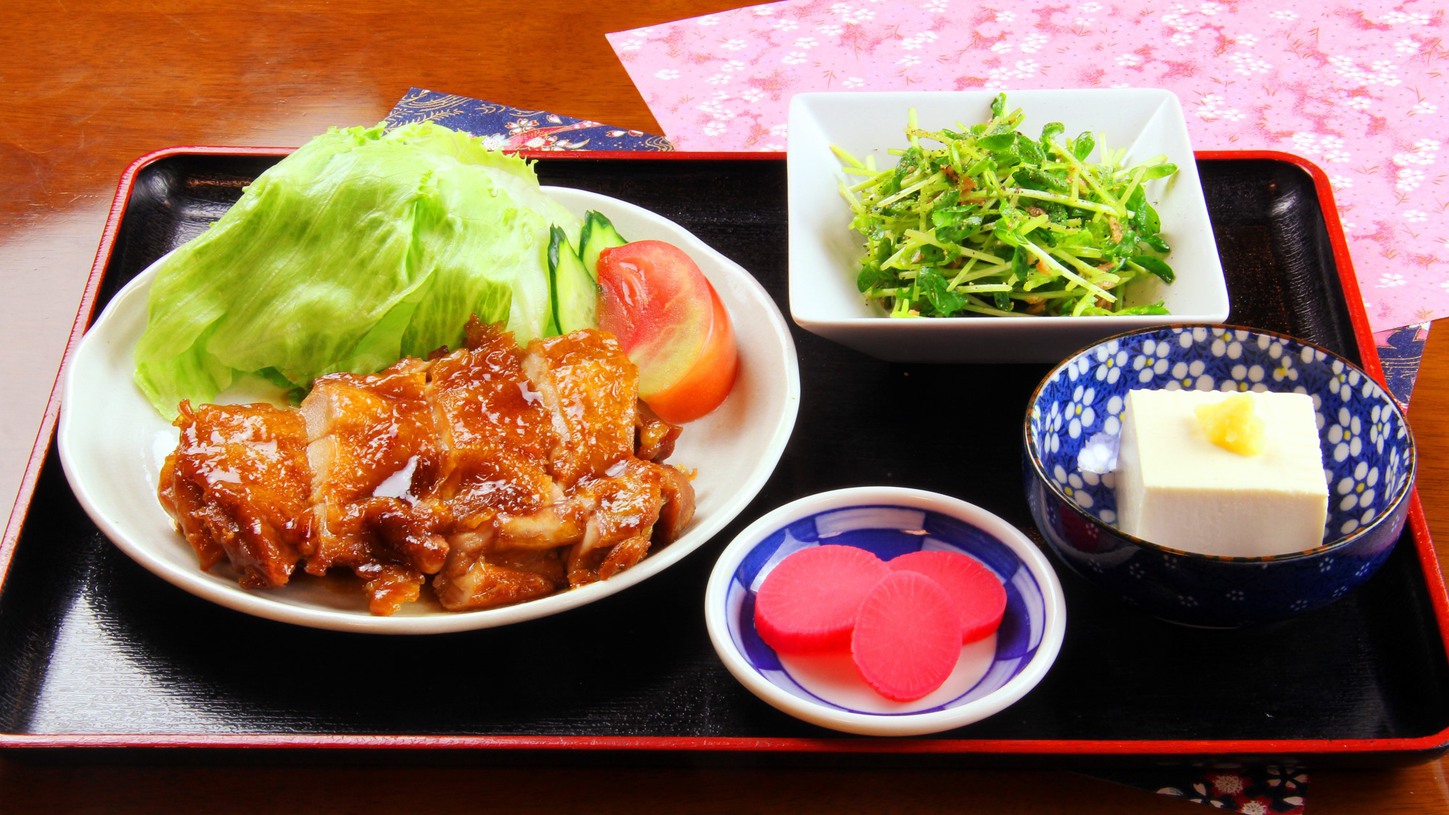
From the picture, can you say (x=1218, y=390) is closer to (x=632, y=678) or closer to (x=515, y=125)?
(x=632, y=678)

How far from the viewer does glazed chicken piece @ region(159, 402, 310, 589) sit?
2002 millimetres

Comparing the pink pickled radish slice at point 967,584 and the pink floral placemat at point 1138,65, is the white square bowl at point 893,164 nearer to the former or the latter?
the pink pickled radish slice at point 967,584

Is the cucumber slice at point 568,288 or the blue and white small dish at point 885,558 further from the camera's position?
the cucumber slice at point 568,288

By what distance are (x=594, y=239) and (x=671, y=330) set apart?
1.17 feet

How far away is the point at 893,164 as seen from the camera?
301 centimetres

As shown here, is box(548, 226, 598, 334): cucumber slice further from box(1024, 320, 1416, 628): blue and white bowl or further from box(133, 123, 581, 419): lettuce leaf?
box(1024, 320, 1416, 628): blue and white bowl

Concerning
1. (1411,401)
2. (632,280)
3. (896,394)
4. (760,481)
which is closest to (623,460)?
(760,481)

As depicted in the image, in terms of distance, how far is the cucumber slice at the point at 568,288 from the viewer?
257 centimetres

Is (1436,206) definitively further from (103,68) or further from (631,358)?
(103,68)

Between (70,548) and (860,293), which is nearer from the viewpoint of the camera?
(70,548)

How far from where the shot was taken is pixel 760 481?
2.22m

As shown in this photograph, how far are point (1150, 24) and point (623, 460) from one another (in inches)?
116

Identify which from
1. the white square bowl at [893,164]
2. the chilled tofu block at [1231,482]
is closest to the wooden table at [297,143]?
the chilled tofu block at [1231,482]

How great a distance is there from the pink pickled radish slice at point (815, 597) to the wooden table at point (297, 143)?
230 mm
